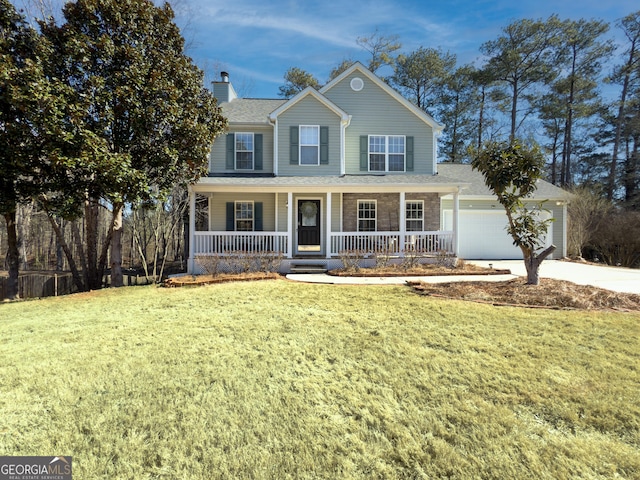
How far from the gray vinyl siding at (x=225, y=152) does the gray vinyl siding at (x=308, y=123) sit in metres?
0.63

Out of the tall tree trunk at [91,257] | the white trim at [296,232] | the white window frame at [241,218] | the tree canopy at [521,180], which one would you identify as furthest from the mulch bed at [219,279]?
the tree canopy at [521,180]

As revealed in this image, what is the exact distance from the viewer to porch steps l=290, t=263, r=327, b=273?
10.6 m

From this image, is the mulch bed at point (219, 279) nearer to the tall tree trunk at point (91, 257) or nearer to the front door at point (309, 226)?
the tall tree trunk at point (91, 257)

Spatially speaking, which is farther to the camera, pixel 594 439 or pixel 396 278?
pixel 396 278

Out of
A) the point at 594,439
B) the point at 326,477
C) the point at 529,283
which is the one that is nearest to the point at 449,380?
the point at 594,439

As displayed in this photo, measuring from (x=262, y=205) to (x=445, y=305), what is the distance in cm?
912

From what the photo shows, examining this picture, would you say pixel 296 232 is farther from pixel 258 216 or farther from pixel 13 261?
pixel 13 261

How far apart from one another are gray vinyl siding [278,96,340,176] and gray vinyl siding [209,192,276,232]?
132cm

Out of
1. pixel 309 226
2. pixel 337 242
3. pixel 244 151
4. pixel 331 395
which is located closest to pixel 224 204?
pixel 244 151

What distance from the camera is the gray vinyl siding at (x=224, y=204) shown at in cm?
1302

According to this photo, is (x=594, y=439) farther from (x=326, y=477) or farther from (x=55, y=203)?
(x=55, y=203)

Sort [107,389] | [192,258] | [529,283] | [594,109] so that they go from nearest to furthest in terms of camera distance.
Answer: [107,389]
[529,283]
[192,258]
[594,109]

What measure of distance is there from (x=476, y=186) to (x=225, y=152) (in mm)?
12176

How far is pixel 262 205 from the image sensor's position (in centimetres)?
1312
